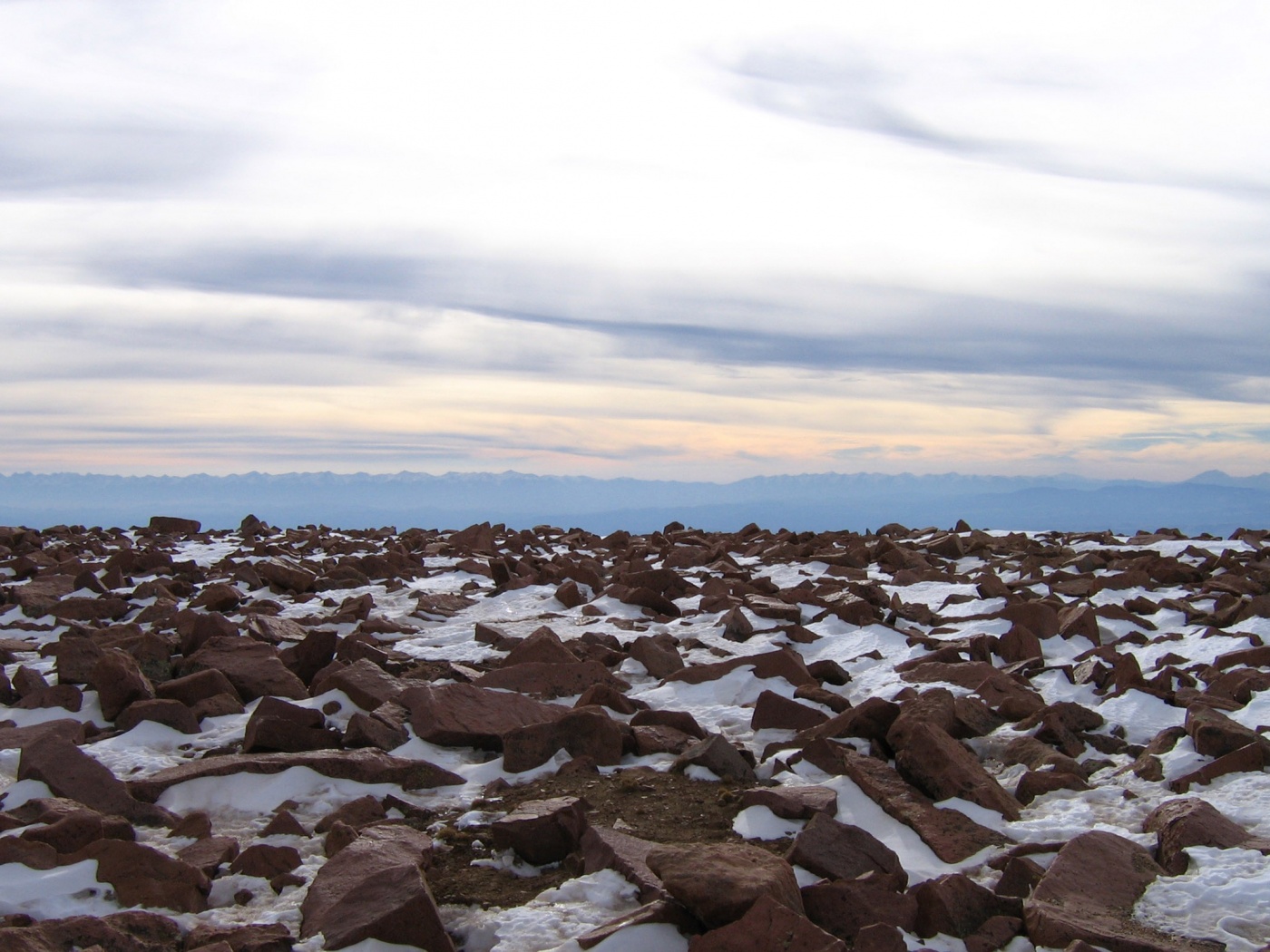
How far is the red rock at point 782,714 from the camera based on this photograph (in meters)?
8.28

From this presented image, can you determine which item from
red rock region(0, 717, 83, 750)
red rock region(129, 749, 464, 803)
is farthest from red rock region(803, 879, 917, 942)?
red rock region(0, 717, 83, 750)

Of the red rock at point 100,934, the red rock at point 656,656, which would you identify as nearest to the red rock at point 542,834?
the red rock at point 100,934

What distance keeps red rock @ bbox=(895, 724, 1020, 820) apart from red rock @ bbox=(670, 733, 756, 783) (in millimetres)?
1173

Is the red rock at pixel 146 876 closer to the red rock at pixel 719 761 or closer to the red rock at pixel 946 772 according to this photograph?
the red rock at pixel 719 761

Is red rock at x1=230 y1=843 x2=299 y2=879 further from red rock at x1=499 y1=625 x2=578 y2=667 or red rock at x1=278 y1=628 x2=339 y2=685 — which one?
red rock at x1=499 y1=625 x2=578 y2=667

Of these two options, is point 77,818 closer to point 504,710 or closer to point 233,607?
point 504,710

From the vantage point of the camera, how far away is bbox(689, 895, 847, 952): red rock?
14.7 ft

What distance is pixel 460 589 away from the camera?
47.5 feet

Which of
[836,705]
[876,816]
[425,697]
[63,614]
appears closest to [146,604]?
[63,614]

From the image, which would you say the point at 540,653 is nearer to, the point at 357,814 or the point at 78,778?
the point at 357,814

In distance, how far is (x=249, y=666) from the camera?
9.26 metres

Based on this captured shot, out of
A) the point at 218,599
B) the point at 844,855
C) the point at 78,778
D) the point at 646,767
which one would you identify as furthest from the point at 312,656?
the point at 844,855

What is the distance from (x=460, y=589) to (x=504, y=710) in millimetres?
6439

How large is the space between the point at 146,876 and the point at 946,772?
5.24 m
